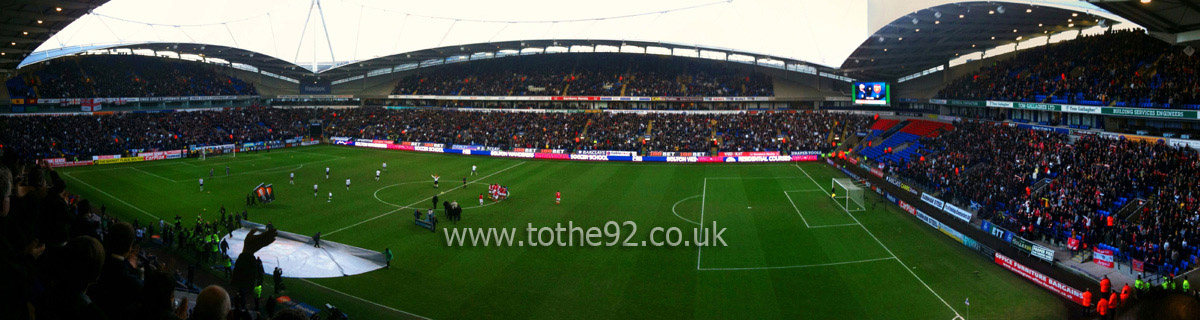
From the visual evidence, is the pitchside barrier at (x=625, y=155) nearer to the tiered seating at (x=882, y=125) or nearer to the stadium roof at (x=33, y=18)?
the tiered seating at (x=882, y=125)

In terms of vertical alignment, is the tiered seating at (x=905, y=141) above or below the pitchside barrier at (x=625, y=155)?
above

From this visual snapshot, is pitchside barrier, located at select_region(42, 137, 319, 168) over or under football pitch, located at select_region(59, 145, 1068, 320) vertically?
over

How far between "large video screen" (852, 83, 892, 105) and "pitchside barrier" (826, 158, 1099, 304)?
19.2m

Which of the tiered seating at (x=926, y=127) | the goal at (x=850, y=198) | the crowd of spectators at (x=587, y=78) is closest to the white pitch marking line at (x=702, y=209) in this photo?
the goal at (x=850, y=198)

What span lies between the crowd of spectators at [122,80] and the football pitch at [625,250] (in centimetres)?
1934

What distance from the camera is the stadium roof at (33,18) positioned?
2642 cm

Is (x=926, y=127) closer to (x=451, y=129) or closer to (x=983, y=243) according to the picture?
(x=983, y=243)

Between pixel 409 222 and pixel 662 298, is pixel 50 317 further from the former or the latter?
pixel 409 222

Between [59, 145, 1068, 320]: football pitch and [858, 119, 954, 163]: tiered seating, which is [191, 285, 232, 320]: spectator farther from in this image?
[858, 119, 954, 163]: tiered seating

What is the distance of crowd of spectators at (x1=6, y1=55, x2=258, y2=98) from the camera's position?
184ft

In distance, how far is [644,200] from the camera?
33.2 meters

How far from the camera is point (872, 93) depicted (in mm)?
52438

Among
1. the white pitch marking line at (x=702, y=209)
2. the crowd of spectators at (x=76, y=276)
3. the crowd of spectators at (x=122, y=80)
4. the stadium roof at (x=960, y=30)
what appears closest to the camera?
the crowd of spectators at (x=76, y=276)

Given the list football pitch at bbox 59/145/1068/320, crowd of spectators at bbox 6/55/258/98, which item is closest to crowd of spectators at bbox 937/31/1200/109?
football pitch at bbox 59/145/1068/320
